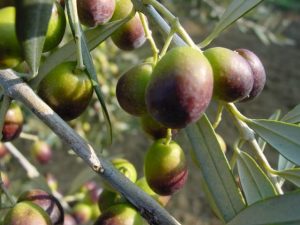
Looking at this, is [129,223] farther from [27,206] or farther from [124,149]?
[124,149]

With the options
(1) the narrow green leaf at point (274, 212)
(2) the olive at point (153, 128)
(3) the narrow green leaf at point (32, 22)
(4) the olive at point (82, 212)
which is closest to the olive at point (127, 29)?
(2) the olive at point (153, 128)

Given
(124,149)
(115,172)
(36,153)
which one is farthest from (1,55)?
(124,149)

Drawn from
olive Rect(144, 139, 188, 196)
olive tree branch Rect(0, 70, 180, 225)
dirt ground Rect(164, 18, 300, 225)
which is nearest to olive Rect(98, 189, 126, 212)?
olive Rect(144, 139, 188, 196)

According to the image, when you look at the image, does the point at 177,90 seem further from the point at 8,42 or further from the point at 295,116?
the point at 295,116

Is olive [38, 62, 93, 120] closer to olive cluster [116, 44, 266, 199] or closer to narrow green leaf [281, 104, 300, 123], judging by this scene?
olive cluster [116, 44, 266, 199]

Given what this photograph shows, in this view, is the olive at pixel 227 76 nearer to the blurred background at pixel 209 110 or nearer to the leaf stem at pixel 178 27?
the leaf stem at pixel 178 27

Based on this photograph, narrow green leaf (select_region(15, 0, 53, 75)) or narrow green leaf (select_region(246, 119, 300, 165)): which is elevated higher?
narrow green leaf (select_region(15, 0, 53, 75))

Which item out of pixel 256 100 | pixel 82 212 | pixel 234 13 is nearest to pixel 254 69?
pixel 234 13
